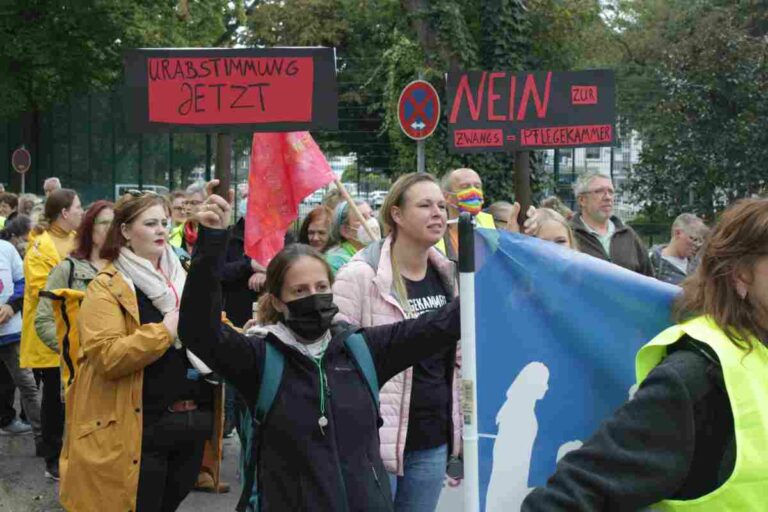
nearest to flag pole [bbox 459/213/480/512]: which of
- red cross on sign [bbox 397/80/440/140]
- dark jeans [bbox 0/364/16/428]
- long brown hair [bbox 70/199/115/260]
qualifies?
long brown hair [bbox 70/199/115/260]

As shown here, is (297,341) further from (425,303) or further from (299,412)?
(425,303)

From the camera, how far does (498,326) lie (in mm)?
2727

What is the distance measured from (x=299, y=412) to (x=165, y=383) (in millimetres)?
1504

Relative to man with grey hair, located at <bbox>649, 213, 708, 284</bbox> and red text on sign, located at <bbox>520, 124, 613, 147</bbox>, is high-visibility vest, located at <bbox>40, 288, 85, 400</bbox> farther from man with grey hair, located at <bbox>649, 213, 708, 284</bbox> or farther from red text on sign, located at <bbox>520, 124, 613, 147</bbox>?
man with grey hair, located at <bbox>649, 213, 708, 284</bbox>

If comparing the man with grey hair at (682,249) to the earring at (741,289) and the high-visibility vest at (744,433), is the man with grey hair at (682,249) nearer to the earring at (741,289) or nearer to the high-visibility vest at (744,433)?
the earring at (741,289)

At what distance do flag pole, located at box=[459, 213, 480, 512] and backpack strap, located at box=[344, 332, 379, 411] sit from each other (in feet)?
2.80

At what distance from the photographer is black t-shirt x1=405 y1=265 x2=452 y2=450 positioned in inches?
168

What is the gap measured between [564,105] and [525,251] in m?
5.90

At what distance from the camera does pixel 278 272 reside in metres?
3.54

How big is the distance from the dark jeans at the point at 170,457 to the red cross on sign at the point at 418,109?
23.0ft

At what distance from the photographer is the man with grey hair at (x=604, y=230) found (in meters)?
7.01

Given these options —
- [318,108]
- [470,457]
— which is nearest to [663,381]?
[470,457]

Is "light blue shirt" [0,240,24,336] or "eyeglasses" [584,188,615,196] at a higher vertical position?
"eyeglasses" [584,188,615,196]

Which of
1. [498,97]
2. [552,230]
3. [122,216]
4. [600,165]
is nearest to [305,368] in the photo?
[122,216]
